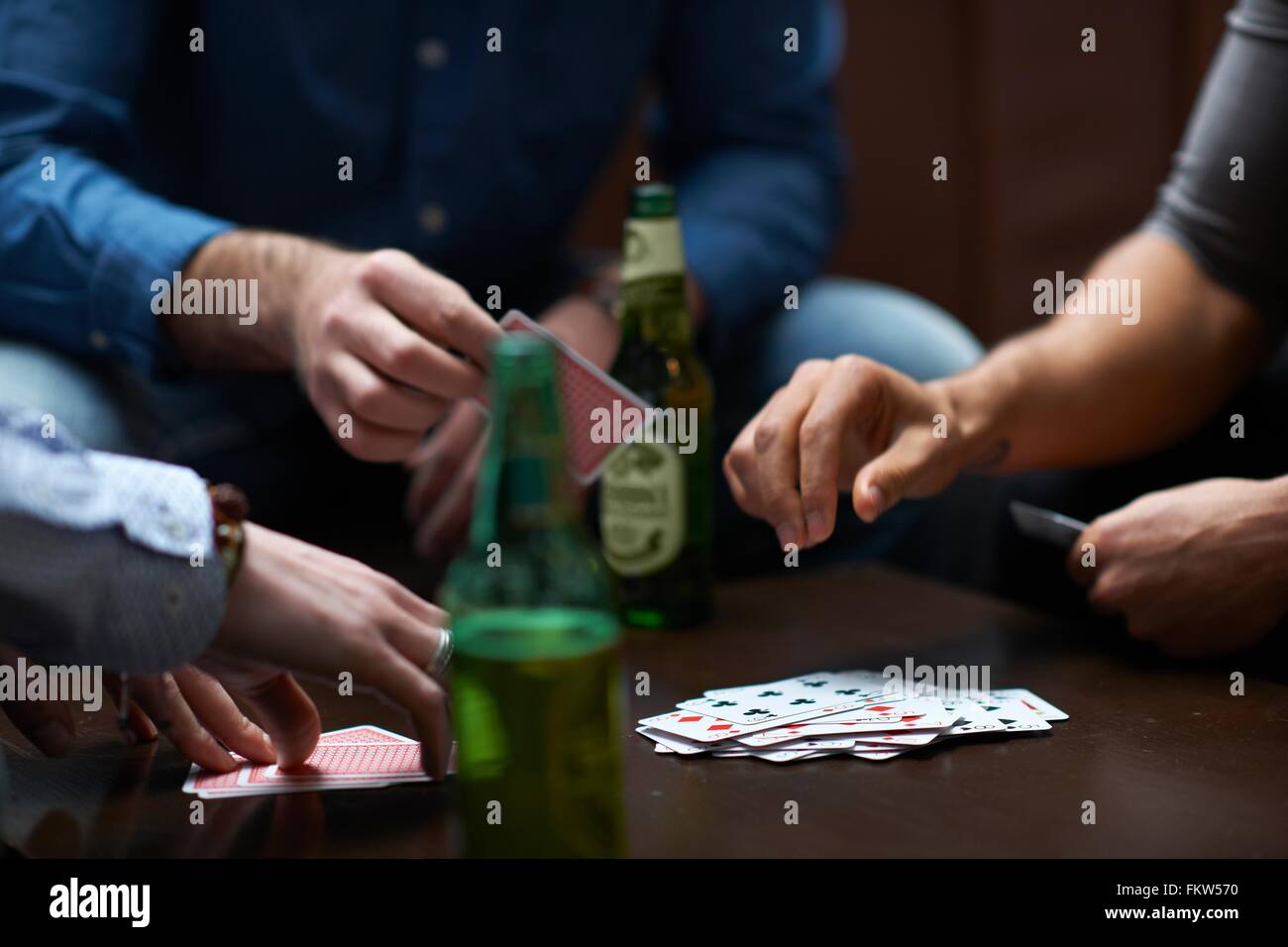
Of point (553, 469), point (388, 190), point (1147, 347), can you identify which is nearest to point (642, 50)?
point (388, 190)

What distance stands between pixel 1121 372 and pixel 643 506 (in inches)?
19.8

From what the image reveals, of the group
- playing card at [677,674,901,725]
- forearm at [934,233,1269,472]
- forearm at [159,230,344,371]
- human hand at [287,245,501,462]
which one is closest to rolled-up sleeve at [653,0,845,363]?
forearm at [934,233,1269,472]

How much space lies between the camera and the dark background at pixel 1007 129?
2734 mm

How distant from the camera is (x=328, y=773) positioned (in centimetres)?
84

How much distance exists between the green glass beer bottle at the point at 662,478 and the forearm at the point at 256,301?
31 cm

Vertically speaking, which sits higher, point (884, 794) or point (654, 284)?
point (654, 284)

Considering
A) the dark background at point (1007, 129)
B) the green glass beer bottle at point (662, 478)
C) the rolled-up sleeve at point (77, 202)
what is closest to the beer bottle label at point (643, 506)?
the green glass beer bottle at point (662, 478)

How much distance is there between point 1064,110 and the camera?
2783 mm

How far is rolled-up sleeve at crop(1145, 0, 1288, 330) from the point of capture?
1.34 m

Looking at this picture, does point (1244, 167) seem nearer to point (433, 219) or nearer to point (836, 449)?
point (836, 449)

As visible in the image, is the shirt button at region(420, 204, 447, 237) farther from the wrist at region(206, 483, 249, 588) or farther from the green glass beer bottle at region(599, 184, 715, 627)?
the wrist at region(206, 483, 249, 588)

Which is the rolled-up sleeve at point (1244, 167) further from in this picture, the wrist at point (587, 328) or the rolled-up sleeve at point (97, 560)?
the rolled-up sleeve at point (97, 560)

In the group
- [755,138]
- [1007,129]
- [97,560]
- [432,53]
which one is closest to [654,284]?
[97,560]
